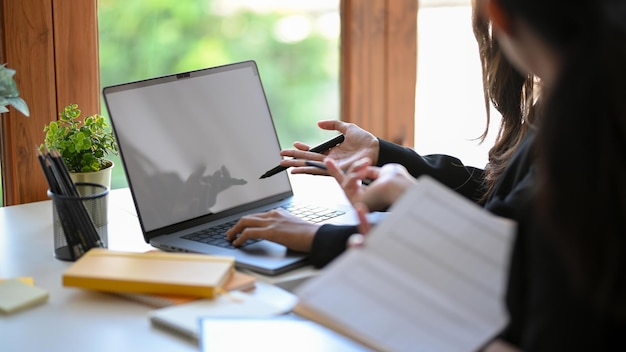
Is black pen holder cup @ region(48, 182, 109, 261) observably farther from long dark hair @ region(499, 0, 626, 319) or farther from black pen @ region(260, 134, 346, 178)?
long dark hair @ region(499, 0, 626, 319)

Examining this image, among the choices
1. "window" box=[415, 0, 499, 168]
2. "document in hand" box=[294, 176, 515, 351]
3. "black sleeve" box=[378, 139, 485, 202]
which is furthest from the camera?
"window" box=[415, 0, 499, 168]

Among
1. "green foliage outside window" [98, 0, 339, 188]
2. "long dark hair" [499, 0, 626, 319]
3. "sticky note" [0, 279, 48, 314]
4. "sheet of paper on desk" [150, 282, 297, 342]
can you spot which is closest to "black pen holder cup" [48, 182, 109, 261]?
"sticky note" [0, 279, 48, 314]

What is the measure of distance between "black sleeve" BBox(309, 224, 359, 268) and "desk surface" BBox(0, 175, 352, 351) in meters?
0.04

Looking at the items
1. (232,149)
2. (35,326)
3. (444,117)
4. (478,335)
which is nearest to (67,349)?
(35,326)

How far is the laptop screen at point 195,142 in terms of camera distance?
1.36 m

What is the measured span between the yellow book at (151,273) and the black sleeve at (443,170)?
0.53 m

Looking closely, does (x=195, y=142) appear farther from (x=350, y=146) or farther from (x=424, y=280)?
(x=424, y=280)

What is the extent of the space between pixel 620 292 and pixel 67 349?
0.64 metres

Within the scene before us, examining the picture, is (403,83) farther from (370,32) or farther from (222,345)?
(222,345)

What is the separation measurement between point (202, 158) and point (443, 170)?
0.49 m

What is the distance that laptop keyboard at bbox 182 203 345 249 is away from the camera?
1316 millimetres

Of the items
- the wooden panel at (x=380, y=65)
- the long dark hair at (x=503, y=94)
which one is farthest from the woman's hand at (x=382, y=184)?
the wooden panel at (x=380, y=65)

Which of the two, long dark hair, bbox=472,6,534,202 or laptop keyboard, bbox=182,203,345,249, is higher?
long dark hair, bbox=472,6,534,202

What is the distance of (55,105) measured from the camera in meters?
1.82
